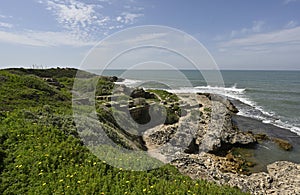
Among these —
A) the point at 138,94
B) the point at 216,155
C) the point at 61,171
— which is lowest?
the point at 216,155

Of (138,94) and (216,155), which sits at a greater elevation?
(138,94)

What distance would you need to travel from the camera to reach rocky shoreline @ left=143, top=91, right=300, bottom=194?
1123 cm

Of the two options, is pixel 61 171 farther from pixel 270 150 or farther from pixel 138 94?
pixel 138 94

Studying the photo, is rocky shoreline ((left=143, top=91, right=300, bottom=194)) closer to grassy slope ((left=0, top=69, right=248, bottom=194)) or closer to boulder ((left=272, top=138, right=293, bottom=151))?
boulder ((left=272, top=138, right=293, bottom=151))

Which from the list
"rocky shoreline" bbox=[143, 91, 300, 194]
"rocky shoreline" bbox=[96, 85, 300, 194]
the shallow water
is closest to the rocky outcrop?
"rocky shoreline" bbox=[96, 85, 300, 194]

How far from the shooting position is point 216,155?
1656 cm

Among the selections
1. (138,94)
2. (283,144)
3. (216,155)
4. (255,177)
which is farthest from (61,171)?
(138,94)

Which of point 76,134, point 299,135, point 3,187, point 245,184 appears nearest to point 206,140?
point 245,184

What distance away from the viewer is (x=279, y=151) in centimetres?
1753

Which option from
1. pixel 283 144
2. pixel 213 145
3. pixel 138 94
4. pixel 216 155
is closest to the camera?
pixel 216 155

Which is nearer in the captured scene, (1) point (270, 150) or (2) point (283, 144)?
(1) point (270, 150)

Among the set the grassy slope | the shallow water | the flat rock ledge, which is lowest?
the shallow water

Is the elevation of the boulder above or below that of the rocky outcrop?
below

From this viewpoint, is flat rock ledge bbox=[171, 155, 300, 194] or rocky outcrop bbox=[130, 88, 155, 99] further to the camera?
rocky outcrop bbox=[130, 88, 155, 99]
